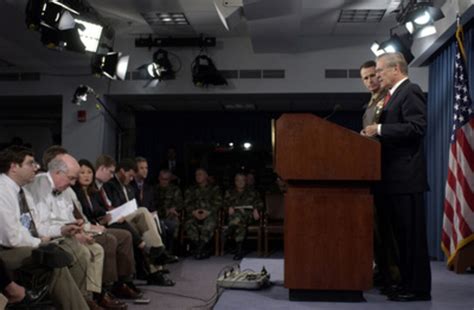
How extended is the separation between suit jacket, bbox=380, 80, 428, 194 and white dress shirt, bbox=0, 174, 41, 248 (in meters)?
1.90

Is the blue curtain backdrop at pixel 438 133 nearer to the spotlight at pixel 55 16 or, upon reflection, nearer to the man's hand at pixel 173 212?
the man's hand at pixel 173 212

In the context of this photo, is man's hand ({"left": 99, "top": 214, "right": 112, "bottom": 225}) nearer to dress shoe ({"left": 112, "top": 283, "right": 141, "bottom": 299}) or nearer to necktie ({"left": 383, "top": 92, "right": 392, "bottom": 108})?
dress shoe ({"left": 112, "top": 283, "right": 141, "bottom": 299})

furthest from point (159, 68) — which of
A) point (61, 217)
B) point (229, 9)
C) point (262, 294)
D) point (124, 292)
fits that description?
point (262, 294)

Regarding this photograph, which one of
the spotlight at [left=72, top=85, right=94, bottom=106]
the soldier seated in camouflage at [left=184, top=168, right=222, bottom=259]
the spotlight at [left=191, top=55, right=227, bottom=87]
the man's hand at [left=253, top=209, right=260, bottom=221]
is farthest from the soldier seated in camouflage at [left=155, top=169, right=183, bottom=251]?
the spotlight at [left=72, top=85, right=94, bottom=106]

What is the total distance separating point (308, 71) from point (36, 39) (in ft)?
12.4

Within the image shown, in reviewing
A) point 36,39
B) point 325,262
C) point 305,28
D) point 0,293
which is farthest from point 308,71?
point 0,293

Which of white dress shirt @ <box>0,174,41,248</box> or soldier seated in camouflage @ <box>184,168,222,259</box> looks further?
soldier seated in camouflage @ <box>184,168,222,259</box>

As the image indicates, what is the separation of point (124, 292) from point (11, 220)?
1.78 m

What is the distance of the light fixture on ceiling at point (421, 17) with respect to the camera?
536 cm

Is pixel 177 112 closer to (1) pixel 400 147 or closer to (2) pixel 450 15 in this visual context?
(2) pixel 450 15

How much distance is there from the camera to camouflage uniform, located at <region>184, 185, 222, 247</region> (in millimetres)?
7484

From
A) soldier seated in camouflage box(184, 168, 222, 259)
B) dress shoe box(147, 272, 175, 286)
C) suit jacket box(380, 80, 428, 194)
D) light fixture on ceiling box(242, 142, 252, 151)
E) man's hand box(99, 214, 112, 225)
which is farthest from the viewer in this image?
light fixture on ceiling box(242, 142, 252, 151)

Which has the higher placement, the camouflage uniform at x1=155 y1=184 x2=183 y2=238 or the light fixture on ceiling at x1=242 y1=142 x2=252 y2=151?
the light fixture on ceiling at x1=242 y1=142 x2=252 y2=151

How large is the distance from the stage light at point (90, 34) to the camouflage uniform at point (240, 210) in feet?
9.17
